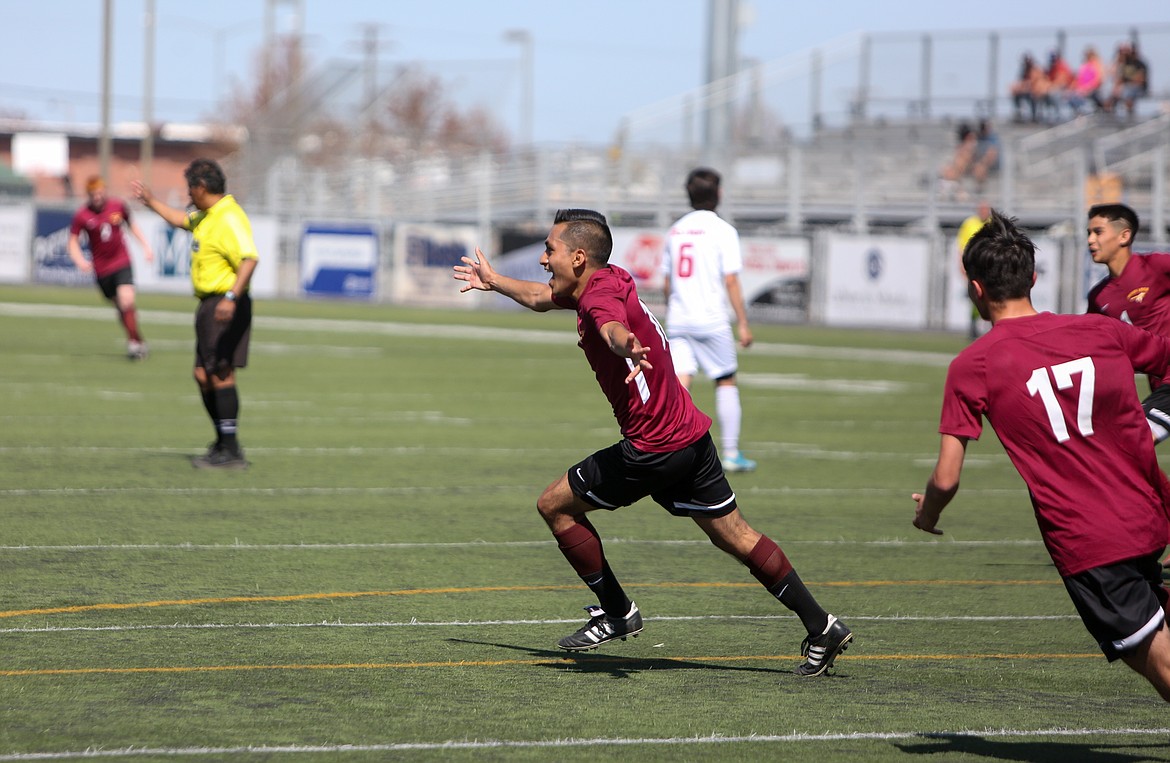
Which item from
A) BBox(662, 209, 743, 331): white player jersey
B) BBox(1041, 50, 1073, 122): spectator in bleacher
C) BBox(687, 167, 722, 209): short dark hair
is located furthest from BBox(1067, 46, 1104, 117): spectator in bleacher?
BBox(687, 167, 722, 209): short dark hair

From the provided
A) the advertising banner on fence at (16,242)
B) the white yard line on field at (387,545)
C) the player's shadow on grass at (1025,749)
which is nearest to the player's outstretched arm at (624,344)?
the player's shadow on grass at (1025,749)

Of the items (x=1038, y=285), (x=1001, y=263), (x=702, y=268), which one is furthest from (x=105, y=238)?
(x=1038, y=285)

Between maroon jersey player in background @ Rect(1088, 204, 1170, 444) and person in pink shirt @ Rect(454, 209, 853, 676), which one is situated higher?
maroon jersey player in background @ Rect(1088, 204, 1170, 444)

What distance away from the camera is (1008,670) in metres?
6.46

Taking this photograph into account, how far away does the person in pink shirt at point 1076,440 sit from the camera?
15.4 feet

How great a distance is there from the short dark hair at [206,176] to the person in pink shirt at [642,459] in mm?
5787

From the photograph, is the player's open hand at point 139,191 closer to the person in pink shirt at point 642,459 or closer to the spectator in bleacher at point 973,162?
the person in pink shirt at point 642,459

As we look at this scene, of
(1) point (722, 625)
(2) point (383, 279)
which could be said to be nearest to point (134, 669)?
(1) point (722, 625)

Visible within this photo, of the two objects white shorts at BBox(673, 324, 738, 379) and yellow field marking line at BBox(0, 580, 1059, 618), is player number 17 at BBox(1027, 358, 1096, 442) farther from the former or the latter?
white shorts at BBox(673, 324, 738, 379)

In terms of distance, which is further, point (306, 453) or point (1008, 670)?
point (306, 453)

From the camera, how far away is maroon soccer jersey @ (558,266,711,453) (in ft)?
19.9

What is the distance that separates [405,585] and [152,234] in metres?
34.1

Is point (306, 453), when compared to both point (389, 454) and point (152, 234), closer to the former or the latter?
point (389, 454)

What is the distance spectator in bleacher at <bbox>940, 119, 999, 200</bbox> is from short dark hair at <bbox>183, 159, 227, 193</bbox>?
26.7 metres
